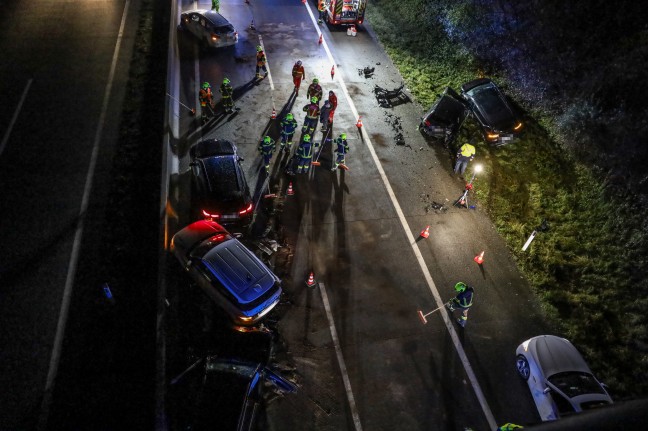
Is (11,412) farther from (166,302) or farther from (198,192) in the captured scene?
(198,192)

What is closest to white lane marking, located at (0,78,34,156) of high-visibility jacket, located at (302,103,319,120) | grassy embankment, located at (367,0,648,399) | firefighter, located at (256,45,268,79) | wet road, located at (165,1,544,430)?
wet road, located at (165,1,544,430)

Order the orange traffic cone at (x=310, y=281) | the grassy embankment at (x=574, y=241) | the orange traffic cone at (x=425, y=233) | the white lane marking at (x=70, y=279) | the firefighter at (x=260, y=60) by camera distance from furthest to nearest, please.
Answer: the firefighter at (x=260, y=60), the orange traffic cone at (x=425, y=233), the orange traffic cone at (x=310, y=281), the grassy embankment at (x=574, y=241), the white lane marking at (x=70, y=279)

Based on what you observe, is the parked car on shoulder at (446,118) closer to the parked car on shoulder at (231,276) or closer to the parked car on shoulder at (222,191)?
the parked car on shoulder at (222,191)

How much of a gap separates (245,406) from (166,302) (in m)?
3.76

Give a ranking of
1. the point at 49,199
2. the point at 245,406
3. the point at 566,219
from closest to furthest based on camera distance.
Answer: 1. the point at 245,406
2. the point at 49,199
3. the point at 566,219

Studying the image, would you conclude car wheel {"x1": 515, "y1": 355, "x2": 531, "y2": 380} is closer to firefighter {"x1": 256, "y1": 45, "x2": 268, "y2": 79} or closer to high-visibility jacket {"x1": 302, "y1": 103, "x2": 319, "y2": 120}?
high-visibility jacket {"x1": 302, "y1": 103, "x2": 319, "y2": 120}

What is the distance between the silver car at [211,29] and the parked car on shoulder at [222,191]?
969 centimetres

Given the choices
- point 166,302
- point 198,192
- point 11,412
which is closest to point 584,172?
point 198,192

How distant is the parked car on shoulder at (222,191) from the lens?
35.4 ft

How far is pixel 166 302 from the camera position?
32.0 ft

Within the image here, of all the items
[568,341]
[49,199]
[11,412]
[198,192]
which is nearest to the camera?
[11,412]

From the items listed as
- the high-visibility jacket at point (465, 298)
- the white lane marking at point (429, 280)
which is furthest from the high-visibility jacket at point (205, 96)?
the high-visibility jacket at point (465, 298)

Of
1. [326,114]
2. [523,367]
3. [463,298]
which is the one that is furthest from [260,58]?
[523,367]

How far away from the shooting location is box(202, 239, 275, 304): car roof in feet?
29.1
